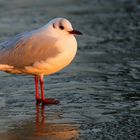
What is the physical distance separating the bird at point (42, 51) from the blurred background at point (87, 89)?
38 centimetres

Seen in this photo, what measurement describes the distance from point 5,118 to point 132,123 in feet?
4.71


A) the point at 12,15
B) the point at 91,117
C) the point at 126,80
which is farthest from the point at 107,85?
the point at 12,15

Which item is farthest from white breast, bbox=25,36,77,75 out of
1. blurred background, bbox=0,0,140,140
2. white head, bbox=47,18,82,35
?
blurred background, bbox=0,0,140,140

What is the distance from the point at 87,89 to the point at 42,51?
896 mm

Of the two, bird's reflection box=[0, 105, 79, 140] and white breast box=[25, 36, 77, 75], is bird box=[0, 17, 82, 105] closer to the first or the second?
white breast box=[25, 36, 77, 75]

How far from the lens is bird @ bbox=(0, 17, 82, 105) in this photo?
28.2 ft

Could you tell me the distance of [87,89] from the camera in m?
9.09

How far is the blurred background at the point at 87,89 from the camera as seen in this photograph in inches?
285

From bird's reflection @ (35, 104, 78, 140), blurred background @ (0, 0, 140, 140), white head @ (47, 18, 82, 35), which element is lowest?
bird's reflection @ (35, 104, 78, 140)

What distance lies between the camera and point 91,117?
7723mm

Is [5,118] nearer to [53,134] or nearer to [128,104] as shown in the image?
[53,134]

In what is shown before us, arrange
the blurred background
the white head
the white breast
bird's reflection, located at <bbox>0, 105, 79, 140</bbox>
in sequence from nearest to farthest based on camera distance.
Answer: bird's reflection, located at <bbox>0, 105, 79, 140</bbox> < the blurred background < the white breast < the white head

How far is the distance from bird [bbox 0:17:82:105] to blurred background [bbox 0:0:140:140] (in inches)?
15.0

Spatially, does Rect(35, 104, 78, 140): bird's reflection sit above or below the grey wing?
below
